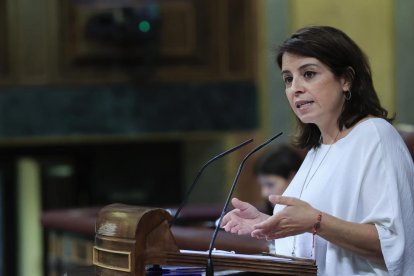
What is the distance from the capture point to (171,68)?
6.59m

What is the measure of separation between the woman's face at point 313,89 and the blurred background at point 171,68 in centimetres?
445

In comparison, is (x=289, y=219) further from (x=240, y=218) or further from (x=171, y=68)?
(x=171, y=68)

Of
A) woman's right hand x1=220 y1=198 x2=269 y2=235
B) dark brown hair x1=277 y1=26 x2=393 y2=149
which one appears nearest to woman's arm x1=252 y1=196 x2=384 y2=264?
woman's right hand x1=220 y1=198 x2=269 y2=235

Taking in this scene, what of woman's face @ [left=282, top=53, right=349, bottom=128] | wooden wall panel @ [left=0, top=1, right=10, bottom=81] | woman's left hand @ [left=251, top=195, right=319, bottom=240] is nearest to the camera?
woman's left hand @ [left=251, top=195, right=319, bottom=240]

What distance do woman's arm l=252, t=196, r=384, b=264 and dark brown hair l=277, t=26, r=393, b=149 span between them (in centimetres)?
26

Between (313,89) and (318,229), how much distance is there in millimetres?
293

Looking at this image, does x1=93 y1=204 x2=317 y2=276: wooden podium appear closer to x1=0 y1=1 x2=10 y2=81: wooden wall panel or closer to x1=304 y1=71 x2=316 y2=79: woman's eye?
x1=304 y1=71 x2=316 y2=79: woman's eye

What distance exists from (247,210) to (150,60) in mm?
4676

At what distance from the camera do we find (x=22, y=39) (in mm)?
6434

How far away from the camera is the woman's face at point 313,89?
187 cm

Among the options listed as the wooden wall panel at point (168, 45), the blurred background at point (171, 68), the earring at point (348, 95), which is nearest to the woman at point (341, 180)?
the earring at point (348, 95)

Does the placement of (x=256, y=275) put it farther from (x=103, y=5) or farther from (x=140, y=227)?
(x=103, y=5)

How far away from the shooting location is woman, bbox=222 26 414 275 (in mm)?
1737

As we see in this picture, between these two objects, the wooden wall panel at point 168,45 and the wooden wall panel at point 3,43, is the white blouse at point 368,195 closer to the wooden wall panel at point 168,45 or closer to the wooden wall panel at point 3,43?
the wooden wall panel at point 168,45
